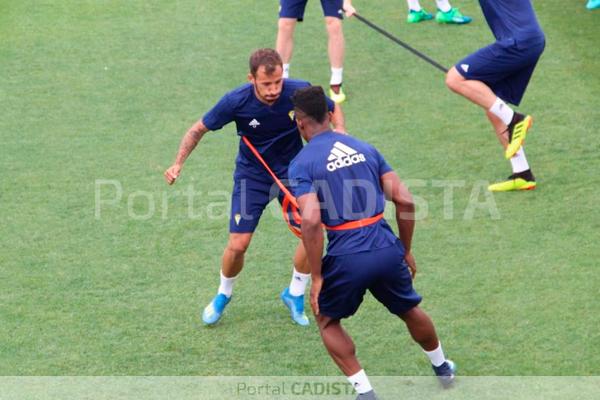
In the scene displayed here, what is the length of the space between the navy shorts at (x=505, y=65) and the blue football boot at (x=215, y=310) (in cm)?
310

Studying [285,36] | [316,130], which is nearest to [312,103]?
[316,130]

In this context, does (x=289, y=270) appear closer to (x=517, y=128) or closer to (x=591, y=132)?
(x=517, y=128)

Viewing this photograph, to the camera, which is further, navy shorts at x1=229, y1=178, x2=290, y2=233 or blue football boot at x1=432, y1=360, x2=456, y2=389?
navy shorts at x1=229, y1=178, x2=290, y2=233

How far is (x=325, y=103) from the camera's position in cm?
607

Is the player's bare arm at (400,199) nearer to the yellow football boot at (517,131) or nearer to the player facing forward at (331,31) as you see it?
the yellow football boot at (517,131)

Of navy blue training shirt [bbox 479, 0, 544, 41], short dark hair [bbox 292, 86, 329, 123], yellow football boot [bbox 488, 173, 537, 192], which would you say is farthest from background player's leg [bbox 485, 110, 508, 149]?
short dark hair [bbox 292, 86, 329, 123]

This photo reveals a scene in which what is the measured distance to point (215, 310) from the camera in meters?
7.30

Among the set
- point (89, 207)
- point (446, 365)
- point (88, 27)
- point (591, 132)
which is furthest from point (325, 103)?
point (88, 27)

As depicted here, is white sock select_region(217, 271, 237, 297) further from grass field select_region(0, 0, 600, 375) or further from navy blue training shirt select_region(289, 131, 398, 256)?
navy blue training shirt select_region(289, 131, 398, 256)

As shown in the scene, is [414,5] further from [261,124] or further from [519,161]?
[261,124]

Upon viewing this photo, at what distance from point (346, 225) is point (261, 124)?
1.43m

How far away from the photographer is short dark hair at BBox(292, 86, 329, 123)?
6020 millimetres

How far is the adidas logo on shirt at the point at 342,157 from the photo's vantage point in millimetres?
5914

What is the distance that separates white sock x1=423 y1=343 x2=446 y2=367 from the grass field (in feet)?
0.94
